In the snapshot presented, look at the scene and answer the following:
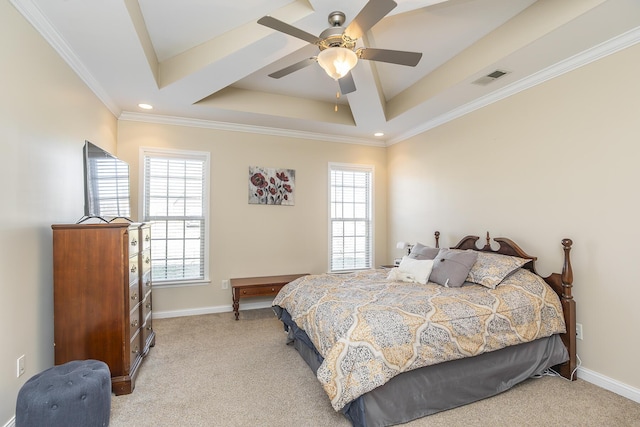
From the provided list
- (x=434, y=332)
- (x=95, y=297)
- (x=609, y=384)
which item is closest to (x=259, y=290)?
(x=95, y=297)

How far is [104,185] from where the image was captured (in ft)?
9.83

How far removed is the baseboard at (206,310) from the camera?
4156 mm

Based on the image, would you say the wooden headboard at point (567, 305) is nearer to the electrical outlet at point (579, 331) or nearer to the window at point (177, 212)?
the electrical outlet at point (579, 331)

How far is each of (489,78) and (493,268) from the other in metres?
1.89

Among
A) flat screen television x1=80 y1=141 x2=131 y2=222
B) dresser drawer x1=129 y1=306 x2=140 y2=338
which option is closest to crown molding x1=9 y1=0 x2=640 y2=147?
flat screen television x1=80 y1=141 x2=131 y2=222

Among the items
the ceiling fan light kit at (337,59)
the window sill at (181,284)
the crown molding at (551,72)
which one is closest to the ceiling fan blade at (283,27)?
the ceiling fan light kit at (337,59)

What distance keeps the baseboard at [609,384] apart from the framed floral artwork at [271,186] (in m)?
3.79

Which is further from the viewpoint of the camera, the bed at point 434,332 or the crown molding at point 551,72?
the crown molding at point 551,72

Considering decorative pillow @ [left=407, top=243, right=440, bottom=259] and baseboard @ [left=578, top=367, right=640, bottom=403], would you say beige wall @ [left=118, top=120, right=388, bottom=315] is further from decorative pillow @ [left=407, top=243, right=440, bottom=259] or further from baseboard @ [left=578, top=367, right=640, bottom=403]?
baseboard @ [left=578, top=367, right=640, bottom=403]

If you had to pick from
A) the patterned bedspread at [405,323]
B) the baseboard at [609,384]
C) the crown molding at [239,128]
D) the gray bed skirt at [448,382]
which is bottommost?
the baseboard at [609,384]

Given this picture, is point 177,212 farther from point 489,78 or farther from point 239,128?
point 489,78

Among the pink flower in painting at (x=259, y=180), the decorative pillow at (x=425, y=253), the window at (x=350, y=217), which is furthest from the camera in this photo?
the window at (x=350, y=217)

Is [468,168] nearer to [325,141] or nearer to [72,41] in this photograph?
Result: [325,141]

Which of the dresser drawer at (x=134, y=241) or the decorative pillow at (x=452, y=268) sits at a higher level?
the dresser drawer at (x=134, y=241)
